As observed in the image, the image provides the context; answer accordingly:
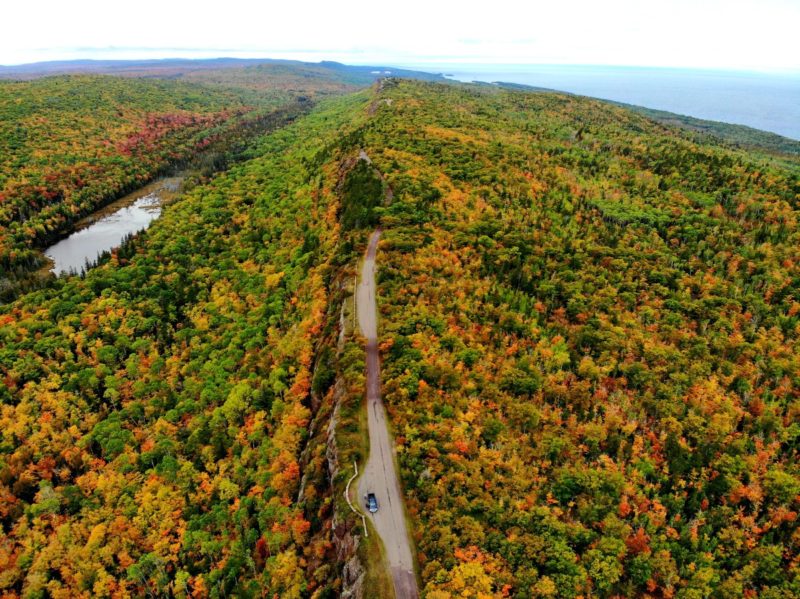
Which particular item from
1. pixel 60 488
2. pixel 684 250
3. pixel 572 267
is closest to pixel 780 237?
pixel 684 250

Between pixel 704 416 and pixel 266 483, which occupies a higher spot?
pixel 704 416

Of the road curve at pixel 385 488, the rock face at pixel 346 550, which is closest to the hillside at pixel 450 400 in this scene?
the rock face at pixel 346 550

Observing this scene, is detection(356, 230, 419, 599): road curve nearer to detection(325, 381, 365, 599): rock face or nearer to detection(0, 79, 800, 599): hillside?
detection(0, 79, 800, 599): hillside

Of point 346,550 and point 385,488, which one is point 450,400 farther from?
point 346,550

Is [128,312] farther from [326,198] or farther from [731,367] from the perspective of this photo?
[731,367]

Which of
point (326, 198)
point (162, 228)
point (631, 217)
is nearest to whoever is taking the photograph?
point (631, 217)

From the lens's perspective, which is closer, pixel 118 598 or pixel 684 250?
pixel 118 598
